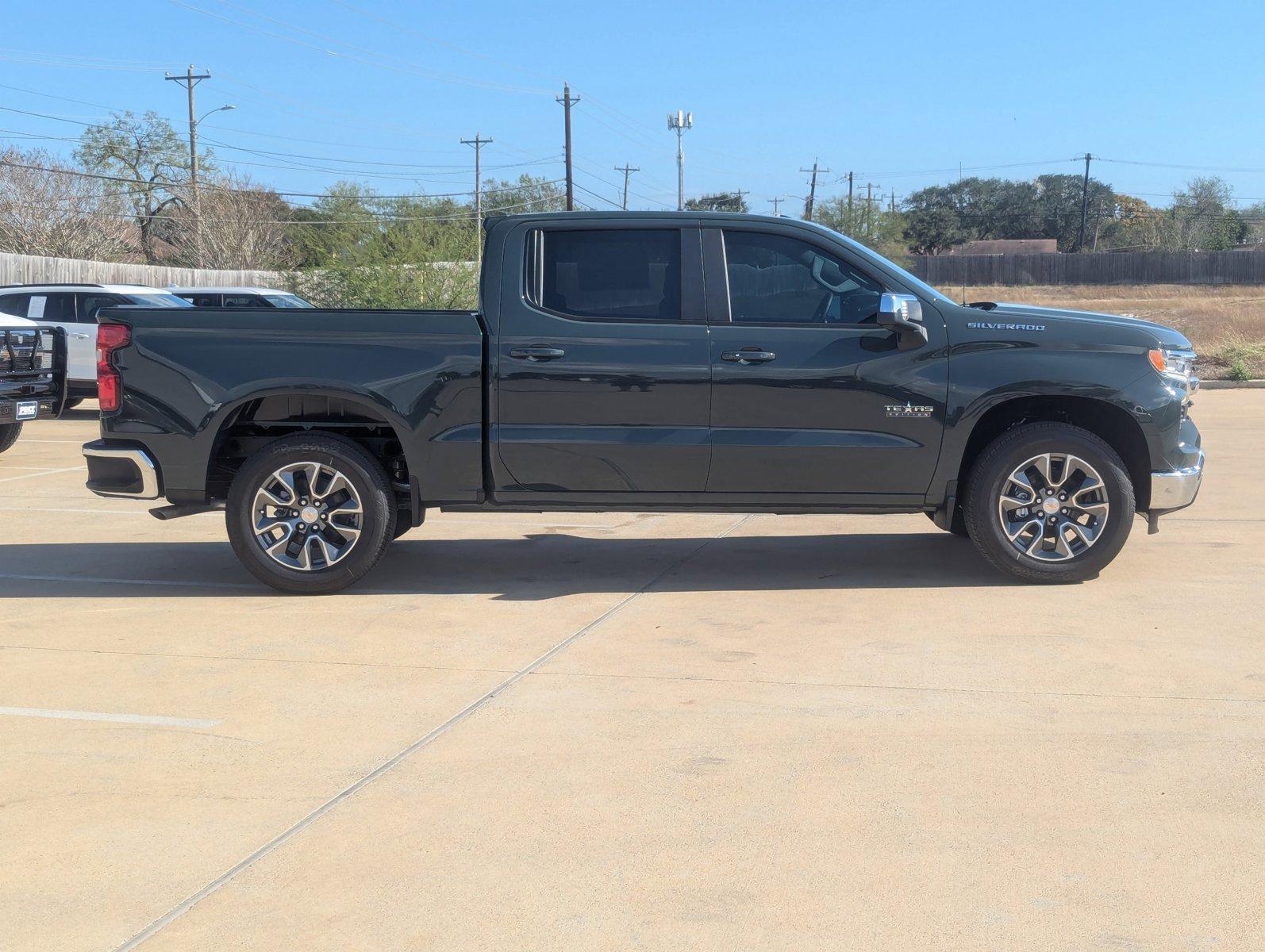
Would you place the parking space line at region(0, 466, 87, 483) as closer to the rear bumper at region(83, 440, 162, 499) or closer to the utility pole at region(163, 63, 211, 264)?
the rear bumper at region(83, 440, 162, 499)

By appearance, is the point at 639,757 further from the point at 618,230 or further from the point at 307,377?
the point at 618,230

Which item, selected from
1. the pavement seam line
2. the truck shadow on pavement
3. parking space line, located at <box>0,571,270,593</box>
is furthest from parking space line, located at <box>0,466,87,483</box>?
the pavement seam line

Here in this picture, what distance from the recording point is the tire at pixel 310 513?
7117 mm

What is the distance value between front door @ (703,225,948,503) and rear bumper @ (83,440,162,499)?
305 cm

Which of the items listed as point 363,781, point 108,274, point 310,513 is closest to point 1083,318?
point 310,513

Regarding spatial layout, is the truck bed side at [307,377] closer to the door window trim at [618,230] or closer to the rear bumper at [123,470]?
the rear bumper at [123,470]

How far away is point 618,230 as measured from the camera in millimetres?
7242

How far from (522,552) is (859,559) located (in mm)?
2146

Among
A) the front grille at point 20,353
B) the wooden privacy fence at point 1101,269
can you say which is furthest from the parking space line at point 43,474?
the wooden privacy fence at point 1101,269

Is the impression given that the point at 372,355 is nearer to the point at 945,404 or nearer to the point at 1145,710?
the point at 945,404

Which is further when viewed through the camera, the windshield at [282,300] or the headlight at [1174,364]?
the windshield at [282,300]

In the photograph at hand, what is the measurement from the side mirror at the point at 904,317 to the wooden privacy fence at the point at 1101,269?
6397 centimetres

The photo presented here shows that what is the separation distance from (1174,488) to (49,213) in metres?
48.1

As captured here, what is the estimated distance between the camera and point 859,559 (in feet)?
26.6
